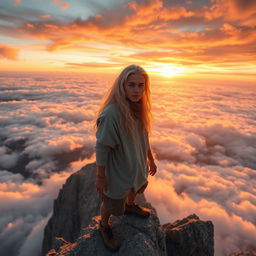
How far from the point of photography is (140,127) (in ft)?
8.52

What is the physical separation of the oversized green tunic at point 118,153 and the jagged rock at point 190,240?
2867 mm

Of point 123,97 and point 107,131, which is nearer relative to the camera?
point 107,131

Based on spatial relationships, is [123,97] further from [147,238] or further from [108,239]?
[147,238]

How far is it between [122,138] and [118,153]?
0.25 meters

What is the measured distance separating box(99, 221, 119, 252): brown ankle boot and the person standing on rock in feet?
0.05

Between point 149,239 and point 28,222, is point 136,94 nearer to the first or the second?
point 149,239

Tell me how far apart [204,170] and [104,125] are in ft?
340

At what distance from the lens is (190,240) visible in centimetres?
436

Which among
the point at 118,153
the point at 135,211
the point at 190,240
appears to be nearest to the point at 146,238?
the point at 135,211

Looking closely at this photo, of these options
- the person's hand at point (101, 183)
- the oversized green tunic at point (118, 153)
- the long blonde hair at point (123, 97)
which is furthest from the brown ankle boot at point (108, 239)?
the long blonde hair at point (123, 97)

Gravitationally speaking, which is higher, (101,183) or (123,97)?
(123,97)

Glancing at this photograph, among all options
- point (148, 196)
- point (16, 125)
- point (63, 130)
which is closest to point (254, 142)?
point (148, 196)

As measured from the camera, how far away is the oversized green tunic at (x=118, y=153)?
208 centimetres

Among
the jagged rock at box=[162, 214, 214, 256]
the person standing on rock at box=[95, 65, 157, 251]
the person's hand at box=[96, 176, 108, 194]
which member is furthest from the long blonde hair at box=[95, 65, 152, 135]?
the jagged rock at box=[162, 214, 214, 256]
